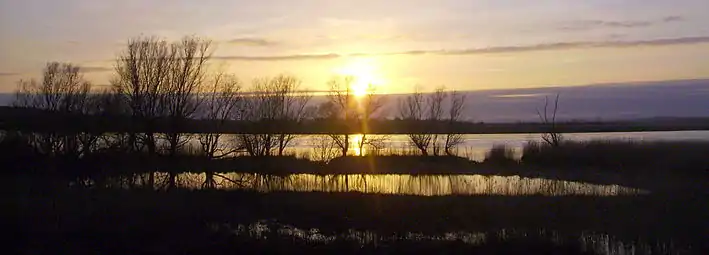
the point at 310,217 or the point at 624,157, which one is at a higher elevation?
the point at 624,157

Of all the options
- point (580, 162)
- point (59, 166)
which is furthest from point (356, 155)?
point (59, 166)

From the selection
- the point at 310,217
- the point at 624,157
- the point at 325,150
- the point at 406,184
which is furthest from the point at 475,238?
the point at 325,150

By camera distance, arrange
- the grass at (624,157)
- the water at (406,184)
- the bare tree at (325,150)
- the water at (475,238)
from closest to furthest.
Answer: the water at (475,238)
the water at (406,184)
the grass at (624,157)
the bare tree at (325,150)

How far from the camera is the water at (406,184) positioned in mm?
26516

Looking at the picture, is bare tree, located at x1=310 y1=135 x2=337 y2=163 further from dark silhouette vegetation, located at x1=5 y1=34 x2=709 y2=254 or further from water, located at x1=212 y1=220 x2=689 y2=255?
water, located at x1=212 y1=220 x2=689 y2=255

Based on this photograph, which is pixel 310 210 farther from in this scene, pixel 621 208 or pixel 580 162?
pixel 580 162

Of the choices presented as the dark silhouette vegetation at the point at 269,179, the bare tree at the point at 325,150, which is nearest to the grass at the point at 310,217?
the dark silhouette vegetation at the point at 269,179

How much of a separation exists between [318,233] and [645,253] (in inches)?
310

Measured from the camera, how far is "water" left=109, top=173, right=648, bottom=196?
26516mm

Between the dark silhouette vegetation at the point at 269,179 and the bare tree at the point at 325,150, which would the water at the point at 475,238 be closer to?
the dark silhouette vegetation at the point at 269,179

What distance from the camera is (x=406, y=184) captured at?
107ft

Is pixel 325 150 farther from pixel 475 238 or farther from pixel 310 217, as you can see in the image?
pixel 475 238

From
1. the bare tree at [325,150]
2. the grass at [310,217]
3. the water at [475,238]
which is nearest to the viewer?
the water at [475,238]

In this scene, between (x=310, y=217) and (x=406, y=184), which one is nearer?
(x=310, y=217)
